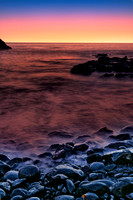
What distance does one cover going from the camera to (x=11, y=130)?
6.20 metres

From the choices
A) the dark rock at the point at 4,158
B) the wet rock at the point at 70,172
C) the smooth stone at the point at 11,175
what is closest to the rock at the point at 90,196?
the wet rock at the point at 70,172

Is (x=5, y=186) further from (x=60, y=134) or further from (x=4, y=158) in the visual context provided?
(x=60, y=134)

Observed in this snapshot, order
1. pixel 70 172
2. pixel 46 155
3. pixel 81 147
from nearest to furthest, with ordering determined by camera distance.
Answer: pixel 70 172 < pixel 46 155 < pixel 81 147

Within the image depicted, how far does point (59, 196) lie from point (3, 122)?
461 centimetres

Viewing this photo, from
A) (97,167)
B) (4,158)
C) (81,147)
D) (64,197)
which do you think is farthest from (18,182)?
(81,147)

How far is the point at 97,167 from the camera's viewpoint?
12.2 feet

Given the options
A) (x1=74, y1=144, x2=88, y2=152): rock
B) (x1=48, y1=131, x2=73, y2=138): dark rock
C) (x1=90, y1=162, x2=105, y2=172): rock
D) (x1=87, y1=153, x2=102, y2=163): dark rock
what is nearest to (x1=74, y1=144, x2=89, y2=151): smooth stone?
(x1=74, y1=144, x2=88, y2=152): rock

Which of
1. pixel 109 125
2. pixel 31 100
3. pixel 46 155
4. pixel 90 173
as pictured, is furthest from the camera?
pixel 31 100

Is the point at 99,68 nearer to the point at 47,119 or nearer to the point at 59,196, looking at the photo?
the point at 47,119

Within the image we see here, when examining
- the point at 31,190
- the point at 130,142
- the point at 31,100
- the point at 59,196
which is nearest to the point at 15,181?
the point at 31,190

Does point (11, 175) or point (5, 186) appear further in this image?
point (11, 175)

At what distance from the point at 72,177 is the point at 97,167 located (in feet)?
2.02

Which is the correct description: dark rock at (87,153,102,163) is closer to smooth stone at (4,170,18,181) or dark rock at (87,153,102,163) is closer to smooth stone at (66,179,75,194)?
smooth stone at (66,179,75,194)

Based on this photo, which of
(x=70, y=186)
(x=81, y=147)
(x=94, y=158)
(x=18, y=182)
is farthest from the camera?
(x=81, y=147)
